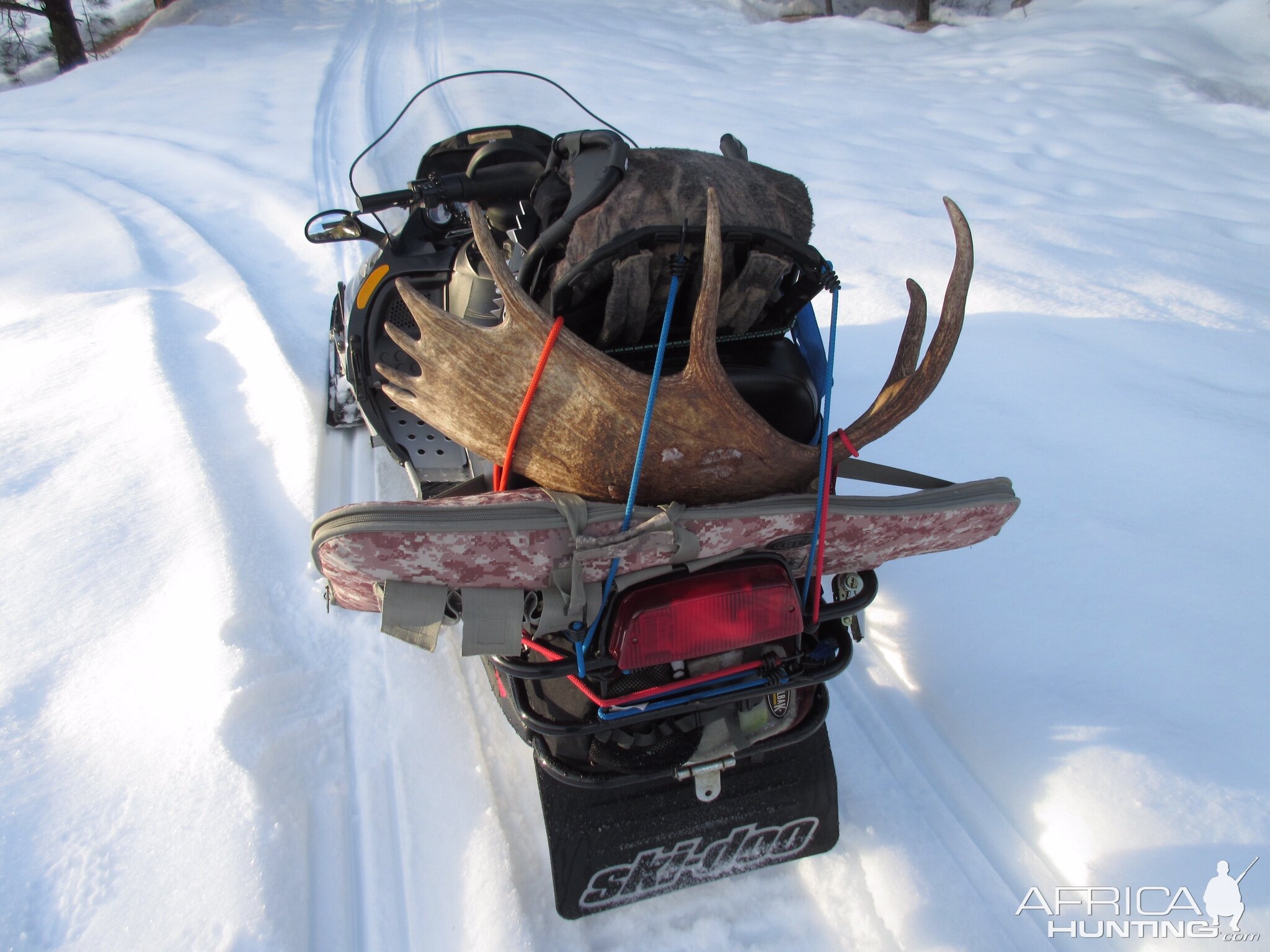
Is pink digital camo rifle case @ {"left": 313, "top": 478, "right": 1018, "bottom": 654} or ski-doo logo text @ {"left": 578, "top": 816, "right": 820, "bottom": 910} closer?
pink digital camo rifle case @ {"left": 313, "top": 478, "right": 1018, "bottom": 654}

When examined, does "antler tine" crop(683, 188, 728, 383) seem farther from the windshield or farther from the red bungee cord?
the windshield

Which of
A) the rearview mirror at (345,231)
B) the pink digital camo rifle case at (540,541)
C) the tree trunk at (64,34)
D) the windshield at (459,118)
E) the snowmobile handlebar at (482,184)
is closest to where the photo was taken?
the pink digital camo rifle case at (540,541)

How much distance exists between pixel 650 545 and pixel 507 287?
0.47 meters

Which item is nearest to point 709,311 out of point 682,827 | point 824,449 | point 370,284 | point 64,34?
point 824,449

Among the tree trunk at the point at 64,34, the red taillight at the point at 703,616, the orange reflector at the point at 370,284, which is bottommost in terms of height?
the red taillight at the point at 703,616

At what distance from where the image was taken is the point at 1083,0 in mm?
11586

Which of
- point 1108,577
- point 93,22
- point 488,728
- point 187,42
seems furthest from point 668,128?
point 93,22

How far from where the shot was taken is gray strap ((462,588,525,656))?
113cm

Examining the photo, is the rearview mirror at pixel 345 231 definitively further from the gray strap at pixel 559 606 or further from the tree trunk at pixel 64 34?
the tree trunk at pixel 64 34

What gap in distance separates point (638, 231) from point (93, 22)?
54.7 ft

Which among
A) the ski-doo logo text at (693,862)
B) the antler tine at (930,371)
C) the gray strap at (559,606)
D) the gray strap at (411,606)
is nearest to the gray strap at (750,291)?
the antler tine at (930,371)

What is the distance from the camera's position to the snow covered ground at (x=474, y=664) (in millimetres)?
1471

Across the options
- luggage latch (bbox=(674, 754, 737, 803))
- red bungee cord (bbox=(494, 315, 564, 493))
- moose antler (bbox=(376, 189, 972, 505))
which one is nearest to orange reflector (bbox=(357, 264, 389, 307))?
moose antler (bbox=(376, 189, 972, 505))

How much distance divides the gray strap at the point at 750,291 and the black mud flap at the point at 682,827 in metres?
0.89
